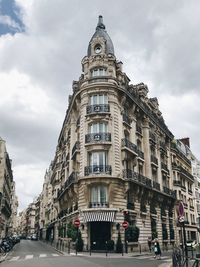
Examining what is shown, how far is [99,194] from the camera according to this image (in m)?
31.0

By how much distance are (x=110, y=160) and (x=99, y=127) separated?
12.3ft

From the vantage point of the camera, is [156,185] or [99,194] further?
[156,185]

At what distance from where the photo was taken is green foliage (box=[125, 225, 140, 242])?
30.1 m

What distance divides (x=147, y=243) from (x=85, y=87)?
17.5 m

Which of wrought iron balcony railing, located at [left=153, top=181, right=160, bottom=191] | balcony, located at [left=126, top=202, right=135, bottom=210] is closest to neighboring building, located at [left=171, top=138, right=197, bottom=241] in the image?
wrought iron balcony railing, located at [left=153, top=181, right=160, bottom=191]

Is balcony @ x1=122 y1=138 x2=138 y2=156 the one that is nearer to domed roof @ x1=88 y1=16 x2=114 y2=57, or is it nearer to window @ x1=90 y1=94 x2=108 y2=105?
window @ x1=90 y1=94 x2=108 y2=105

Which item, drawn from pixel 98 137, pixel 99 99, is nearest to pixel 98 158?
pixel 98 137

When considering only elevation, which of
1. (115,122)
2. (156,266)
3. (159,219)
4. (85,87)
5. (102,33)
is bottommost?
(156,266)

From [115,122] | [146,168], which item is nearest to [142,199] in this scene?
[146,168]

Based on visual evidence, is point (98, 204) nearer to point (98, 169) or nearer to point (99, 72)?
point (98, 169)

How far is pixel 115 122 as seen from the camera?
33.7m

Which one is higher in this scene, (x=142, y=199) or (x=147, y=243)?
(x=142, y=199)

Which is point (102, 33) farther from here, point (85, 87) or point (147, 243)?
point (147, 243)

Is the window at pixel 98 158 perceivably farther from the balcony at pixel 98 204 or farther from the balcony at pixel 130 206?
the balcony at pixel 130 206
